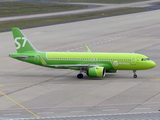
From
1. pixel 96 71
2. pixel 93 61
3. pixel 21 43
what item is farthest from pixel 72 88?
pixel 21 43

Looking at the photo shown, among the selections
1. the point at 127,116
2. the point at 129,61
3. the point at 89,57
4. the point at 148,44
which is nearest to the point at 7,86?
the point at 89,57

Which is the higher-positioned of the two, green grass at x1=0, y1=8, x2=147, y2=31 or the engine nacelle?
green grass at x1=0, y1=8, x2=147, y2=31

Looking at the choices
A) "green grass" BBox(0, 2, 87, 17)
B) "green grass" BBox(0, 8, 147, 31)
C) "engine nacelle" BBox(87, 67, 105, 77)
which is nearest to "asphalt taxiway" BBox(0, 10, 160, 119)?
"engine nacelle" BBox(87, 67, 105, 77)

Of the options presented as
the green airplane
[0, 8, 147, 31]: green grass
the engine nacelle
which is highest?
[0, 8, 147, 31]: green grass

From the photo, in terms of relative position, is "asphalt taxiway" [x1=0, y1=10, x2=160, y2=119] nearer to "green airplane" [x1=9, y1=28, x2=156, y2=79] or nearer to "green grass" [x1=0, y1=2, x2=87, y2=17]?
"green airplane" [x1=9, y1=28, x2=156, y2=79]

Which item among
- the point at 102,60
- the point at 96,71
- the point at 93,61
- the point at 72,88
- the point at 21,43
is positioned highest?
the point at 21,43

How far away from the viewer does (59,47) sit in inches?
3430

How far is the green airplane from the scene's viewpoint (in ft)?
183

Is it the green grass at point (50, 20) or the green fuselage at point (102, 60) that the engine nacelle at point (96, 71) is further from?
the green grass at point (50, 20)

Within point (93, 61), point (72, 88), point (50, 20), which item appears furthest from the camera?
point (50, 20)

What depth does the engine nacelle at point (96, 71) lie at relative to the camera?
54.7 metres

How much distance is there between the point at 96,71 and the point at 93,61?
243cm

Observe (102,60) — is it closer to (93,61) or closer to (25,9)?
(93,61)

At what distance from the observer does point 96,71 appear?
54.8m
